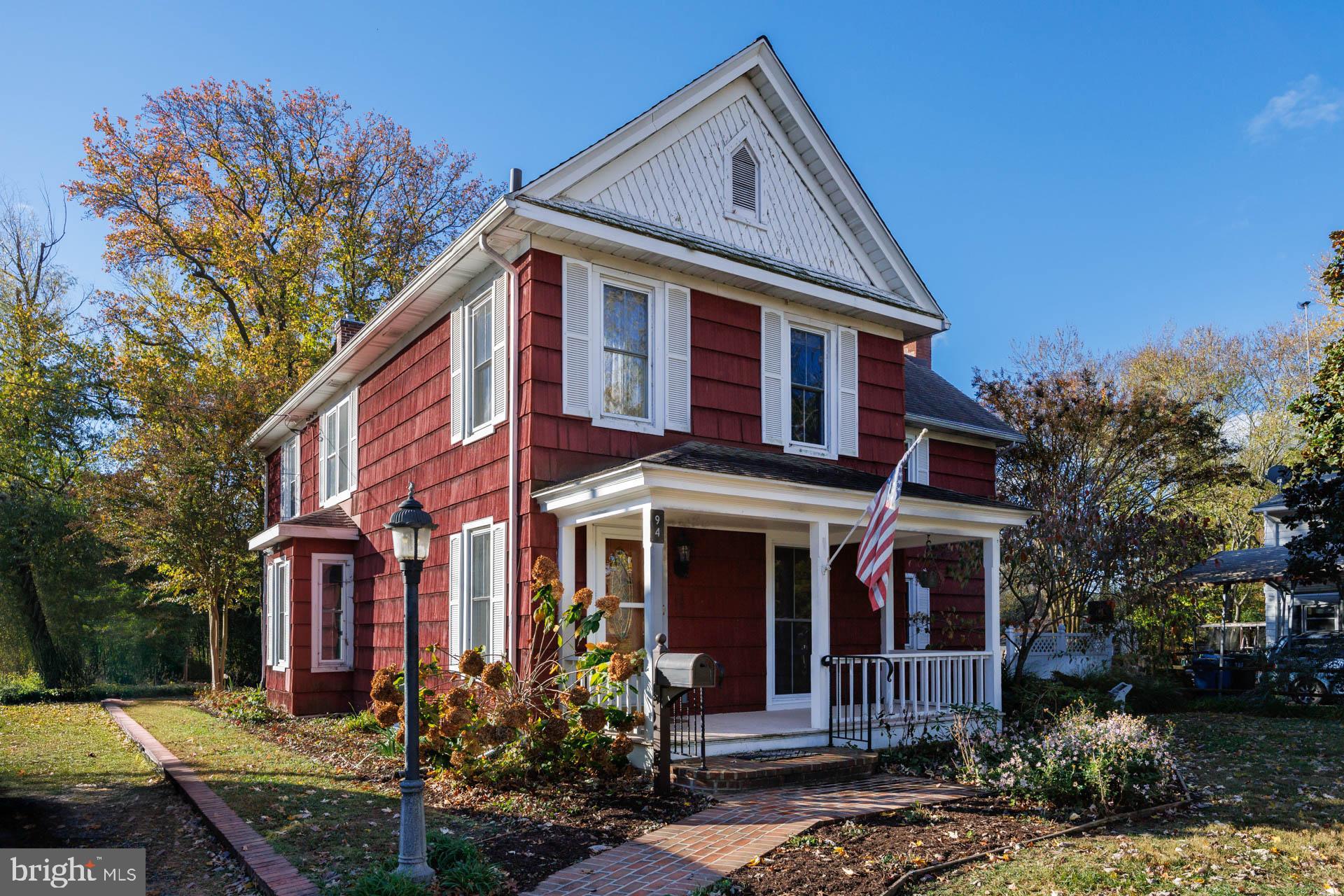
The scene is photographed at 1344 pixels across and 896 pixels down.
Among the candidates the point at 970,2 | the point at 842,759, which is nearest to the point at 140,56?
the point at 970,2

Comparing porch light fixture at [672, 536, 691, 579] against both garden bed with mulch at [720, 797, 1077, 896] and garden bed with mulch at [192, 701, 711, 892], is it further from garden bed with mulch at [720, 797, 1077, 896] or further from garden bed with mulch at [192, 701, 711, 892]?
garden bed with mulch at [720, 797, 1077, 896]

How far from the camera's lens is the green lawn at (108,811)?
6723mm

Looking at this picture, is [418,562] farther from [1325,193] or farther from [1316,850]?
[1325,193]

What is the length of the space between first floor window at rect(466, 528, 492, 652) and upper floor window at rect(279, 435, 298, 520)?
31.7ft

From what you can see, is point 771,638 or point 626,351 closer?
point 626,351

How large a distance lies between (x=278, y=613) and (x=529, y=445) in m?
9.17

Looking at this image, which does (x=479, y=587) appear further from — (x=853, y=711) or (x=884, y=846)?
(x=884, y=846)

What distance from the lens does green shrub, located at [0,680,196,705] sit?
67.8ft

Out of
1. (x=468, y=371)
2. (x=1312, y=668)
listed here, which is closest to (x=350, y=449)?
(x=468, y=371)

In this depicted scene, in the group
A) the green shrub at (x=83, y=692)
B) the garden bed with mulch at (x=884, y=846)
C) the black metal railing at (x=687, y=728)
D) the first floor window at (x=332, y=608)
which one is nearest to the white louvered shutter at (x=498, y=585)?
the black metal railing at (x=687, y=728)

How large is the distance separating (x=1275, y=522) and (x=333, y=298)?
25.8 metres

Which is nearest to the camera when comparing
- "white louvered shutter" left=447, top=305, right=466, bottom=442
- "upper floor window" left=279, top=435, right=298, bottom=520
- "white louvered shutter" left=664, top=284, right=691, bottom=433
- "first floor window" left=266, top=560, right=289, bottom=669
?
"white louvered shutter" left=664, top=284, right=691, bottom=433

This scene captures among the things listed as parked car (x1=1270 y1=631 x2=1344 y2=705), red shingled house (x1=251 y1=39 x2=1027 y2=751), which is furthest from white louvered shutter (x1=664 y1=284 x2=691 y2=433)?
parked car (x1=1270 y1=631 x2=1344 y2=705)

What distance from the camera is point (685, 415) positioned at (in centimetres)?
1136
